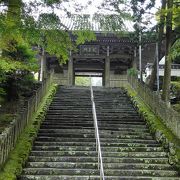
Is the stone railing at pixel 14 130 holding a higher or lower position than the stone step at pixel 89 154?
higher

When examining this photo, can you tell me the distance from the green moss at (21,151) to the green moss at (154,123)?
415cm

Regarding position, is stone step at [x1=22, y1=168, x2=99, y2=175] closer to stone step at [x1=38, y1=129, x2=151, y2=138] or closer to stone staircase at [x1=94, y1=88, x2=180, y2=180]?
stone staircase at [x1=94, y1=88, x2=180, y2=180]

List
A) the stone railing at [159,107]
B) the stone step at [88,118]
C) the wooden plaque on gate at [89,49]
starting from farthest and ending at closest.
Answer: the wooden plaque on gate at [89,49] → the stone step at [88,118] → the stone railing at [159,107]

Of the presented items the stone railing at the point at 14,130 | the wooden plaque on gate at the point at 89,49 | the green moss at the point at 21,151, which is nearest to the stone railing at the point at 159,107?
the green moss at the point at 21,151

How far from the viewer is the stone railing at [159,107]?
1102 cm

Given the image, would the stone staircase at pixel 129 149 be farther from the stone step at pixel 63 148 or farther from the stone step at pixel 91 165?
the stone step at pixel 63 148

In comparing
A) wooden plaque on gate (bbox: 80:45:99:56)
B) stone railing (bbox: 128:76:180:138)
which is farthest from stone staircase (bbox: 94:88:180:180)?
wooden plaque on gate (bbox: 80:45:99:56)

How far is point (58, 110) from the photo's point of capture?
1521 cm

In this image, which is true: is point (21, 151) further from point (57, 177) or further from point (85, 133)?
point (85, 133)

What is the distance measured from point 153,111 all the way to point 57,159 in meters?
5.50

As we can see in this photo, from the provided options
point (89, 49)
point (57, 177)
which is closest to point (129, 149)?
point (57, 177)

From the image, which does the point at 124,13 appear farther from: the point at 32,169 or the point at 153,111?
the point at 32,169

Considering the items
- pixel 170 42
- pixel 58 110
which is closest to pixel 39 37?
pixel 58 110

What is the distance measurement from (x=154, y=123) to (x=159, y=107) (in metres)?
0.83
